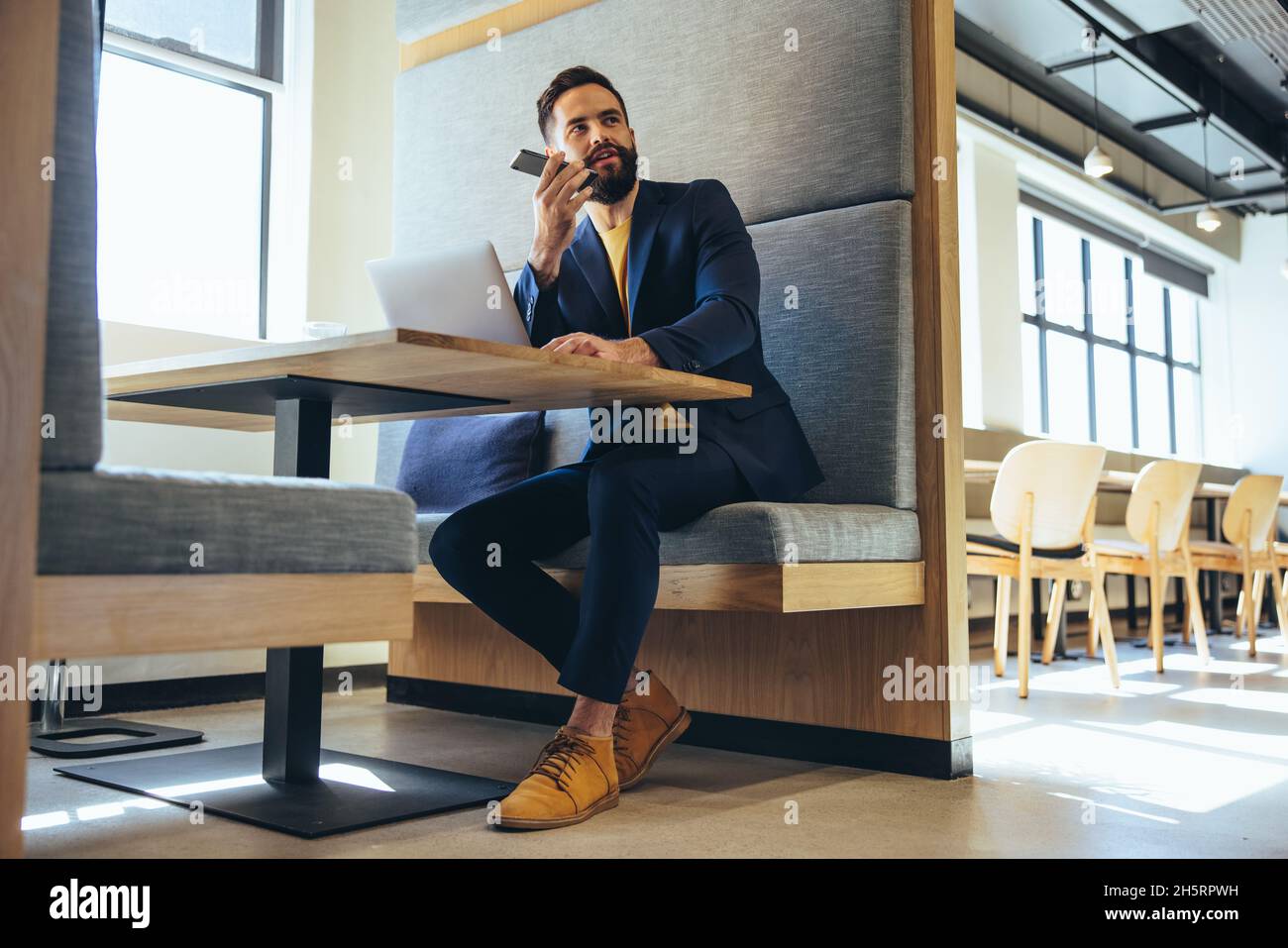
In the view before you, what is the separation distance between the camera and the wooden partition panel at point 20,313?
1022 millimetres

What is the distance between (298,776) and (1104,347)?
7.60m

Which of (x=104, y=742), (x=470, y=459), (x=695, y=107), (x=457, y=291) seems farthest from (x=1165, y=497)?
(x=104, y=742)

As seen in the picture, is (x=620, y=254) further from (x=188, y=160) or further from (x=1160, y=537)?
(x=1160, y=537)

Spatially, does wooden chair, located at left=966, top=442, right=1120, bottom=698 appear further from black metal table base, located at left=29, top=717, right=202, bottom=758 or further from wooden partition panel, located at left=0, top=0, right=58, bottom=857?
wooden partition panel, located at left=0, top=0, right=58, bottom=857

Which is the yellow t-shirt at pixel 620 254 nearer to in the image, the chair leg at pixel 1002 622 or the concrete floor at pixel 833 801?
the concrete floor at pixel 833 801

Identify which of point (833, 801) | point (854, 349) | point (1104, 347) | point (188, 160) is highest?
point (1104, 347)

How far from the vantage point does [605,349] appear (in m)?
1.78

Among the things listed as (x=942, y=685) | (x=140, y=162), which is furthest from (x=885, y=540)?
(x=140, y=162)

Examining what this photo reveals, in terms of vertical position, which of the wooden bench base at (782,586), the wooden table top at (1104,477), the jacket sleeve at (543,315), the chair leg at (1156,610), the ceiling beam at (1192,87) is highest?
the ceiling beam at (1192,87)

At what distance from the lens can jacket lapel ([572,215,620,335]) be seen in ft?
7.63

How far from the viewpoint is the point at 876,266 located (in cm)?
234

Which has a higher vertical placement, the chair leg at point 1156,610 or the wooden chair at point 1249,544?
the wooden chair at point 1249,544

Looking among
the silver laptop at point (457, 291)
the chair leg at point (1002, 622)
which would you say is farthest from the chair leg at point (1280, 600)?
the silver laptop at point (457, 291)
